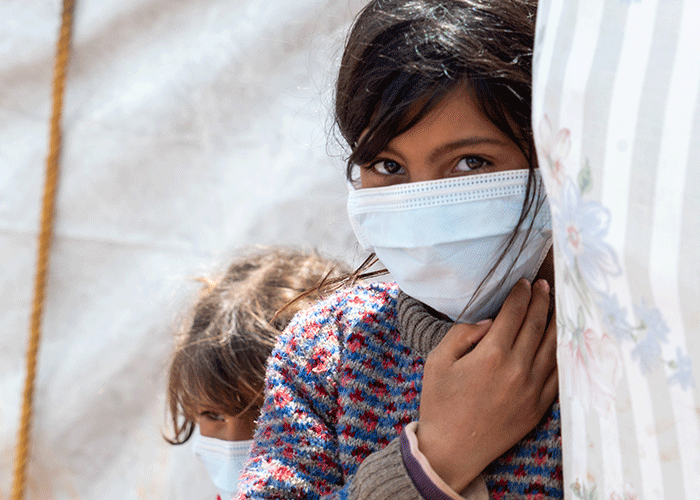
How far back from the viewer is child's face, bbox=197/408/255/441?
130 centimetres

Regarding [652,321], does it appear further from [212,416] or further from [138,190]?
[138,190]

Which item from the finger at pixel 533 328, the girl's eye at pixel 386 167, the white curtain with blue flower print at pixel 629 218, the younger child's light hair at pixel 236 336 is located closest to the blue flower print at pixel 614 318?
the white curtain with blue flower print at pixel 629 218

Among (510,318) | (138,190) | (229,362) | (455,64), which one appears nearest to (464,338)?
(510,318)

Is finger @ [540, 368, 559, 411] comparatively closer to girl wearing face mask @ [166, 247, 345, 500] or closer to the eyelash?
the eyelash

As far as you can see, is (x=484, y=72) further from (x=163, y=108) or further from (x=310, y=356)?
(x=163, y=108)

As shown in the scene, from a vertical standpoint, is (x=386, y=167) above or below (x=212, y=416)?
above

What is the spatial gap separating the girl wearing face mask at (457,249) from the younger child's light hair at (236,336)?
1.43ft

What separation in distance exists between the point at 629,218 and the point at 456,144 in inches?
13.4

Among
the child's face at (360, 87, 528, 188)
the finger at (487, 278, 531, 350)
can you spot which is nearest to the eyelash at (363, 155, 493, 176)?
the child's face at (360, 87, 528, 188)

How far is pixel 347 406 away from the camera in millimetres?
840

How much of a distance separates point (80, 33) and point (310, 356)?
108 cm

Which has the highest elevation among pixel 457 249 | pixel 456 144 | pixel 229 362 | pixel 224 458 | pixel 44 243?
pixel 456 144

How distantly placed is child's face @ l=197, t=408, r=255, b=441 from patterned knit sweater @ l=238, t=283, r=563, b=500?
43 cm

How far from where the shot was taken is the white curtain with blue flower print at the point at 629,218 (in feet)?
1.24
